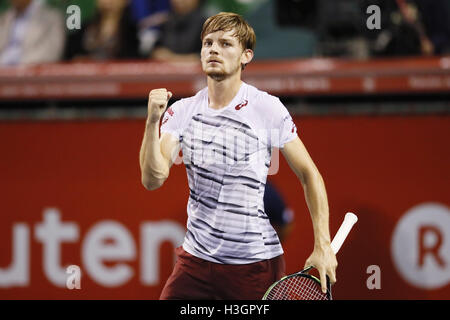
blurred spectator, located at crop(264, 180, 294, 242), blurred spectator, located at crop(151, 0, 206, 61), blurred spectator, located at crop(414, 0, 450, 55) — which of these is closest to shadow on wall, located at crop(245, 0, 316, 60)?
blurred spectator, located at crop(151, 0, 206, 61)

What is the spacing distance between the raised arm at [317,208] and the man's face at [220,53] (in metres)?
0.36

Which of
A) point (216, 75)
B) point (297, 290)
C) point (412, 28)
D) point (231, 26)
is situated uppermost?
point (412, 28)

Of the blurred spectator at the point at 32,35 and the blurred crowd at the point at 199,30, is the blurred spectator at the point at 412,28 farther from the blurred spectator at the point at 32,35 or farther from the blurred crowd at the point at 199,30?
the blurred spectator at the point at 32,35

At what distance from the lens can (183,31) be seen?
485 centimetres

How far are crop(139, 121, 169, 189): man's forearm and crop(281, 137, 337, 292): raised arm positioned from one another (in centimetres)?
46

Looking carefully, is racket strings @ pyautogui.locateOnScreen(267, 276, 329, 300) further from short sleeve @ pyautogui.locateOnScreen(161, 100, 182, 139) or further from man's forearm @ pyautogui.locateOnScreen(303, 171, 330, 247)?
short sleeve @ pyautogui.locateOnScreen(161, 100, 182, 139)

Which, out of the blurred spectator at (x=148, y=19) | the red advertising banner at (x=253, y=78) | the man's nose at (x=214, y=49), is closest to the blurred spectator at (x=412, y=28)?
the red advertising banner at (x=253, y=78)

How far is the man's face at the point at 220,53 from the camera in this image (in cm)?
296

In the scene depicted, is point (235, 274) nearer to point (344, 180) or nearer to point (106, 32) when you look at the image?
point (344, 180)

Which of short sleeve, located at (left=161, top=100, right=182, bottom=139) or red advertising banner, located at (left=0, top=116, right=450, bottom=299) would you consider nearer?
short sleeve, located at (left=161, top=100, right=182, bottom=139)

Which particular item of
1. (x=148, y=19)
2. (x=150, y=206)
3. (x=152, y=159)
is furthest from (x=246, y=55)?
(x=148, y=19)

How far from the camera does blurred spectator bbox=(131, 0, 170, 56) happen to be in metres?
5.15

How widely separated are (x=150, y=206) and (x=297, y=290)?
191cm

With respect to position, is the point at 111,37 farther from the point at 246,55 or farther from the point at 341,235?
the point at 341,235
